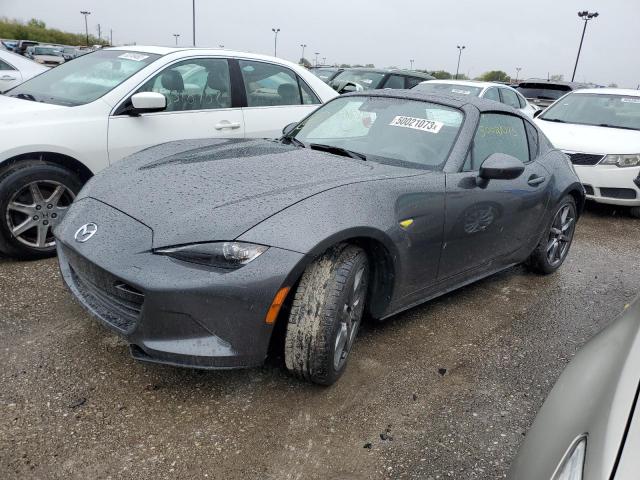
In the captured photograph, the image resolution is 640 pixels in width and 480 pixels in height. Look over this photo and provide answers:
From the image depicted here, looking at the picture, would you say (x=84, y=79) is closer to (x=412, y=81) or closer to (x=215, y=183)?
(x=215, y=183)

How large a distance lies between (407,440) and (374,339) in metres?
0.87

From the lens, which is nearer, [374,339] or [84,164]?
[374,339]

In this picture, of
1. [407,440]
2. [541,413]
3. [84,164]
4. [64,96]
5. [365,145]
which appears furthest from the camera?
[64,96]

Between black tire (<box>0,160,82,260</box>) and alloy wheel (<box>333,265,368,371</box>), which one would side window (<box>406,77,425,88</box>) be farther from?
alloy wheel (<box>333,265,368,371</box>)

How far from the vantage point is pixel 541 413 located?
149 cm

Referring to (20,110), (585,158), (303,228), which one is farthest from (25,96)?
(585,158)

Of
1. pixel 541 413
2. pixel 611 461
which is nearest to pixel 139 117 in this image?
pixel 541 413

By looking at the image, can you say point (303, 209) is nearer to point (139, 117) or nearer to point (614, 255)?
point (139, 117)

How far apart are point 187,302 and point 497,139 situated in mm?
2419

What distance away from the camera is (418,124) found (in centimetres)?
330

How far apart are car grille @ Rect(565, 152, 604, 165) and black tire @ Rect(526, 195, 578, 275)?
2.22m

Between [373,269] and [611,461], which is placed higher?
[611,461]

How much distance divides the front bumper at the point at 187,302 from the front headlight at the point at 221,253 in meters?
0.03

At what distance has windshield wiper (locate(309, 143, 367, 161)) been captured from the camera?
3.14 metres
